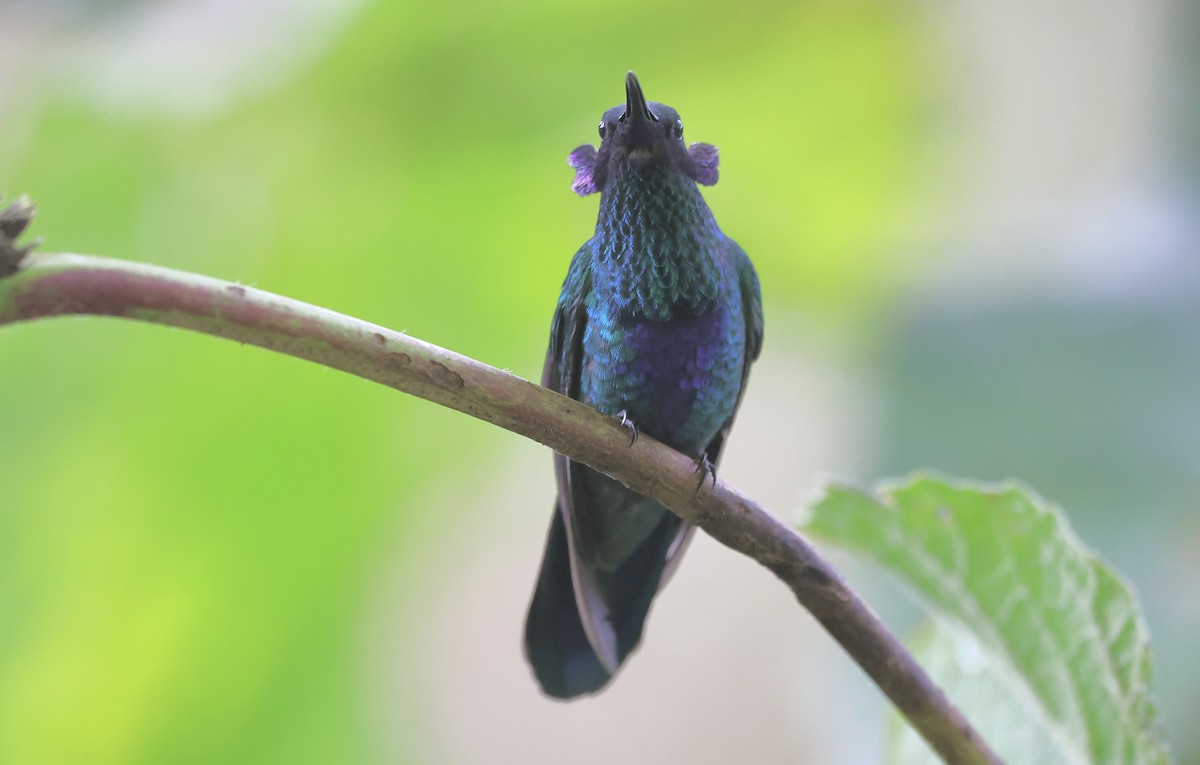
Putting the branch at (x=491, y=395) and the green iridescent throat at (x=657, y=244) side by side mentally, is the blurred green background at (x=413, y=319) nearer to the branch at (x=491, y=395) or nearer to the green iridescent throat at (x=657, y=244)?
the green iridescent throat at (x=657, y=244)

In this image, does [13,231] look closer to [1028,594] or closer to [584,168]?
[584,168]

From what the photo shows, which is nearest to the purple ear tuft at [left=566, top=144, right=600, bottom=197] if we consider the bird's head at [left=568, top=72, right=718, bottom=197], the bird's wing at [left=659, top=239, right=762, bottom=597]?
the bird's head at [left=568, top=72, right=718, bottom=197]

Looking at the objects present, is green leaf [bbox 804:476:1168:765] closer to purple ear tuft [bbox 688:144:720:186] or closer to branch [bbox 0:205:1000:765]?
branch [bbox 0:205:1000:765]

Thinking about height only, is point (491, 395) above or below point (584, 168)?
below

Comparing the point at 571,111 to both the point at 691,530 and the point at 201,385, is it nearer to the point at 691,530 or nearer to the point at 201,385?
the point at 201,385

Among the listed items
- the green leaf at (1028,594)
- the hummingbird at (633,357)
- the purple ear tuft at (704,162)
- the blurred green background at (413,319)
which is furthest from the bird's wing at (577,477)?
the blurred green background at (413,319)

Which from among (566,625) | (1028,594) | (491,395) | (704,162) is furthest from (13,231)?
(1028,594)

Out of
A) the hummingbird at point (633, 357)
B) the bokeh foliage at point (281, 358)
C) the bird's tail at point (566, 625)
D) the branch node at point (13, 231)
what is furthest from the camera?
the bokeh foliage at point (281, 358)
